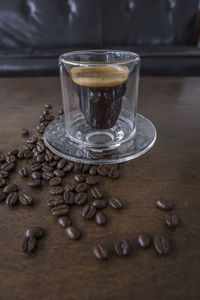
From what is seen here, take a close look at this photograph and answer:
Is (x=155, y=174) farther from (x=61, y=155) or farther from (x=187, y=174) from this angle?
(x=61, y=155)

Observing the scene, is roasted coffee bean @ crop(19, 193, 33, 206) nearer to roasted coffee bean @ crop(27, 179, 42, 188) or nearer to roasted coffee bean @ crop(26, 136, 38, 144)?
roasted coffee bean @ crop(27, 179, 42, 188)

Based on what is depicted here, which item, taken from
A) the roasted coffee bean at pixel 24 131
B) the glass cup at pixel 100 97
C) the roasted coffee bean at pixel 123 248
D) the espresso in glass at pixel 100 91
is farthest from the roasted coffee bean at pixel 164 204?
the roasted coffee bean at pixel 24 131

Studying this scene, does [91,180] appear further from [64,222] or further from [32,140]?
[32,140]

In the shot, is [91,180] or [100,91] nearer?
[91,180]

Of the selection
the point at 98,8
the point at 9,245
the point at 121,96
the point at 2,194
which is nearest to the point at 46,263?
the point at 9,245

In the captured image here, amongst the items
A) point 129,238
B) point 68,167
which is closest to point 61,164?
point 68,167

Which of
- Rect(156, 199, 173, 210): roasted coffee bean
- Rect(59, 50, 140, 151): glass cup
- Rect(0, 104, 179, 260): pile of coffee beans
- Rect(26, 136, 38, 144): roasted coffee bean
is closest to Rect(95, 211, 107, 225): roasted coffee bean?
Rect(0, 104, 179, 260): pile of coffee beans

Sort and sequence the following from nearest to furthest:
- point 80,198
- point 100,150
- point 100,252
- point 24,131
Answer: point 100,252
point 80,198
point 100,150
point 24,131
